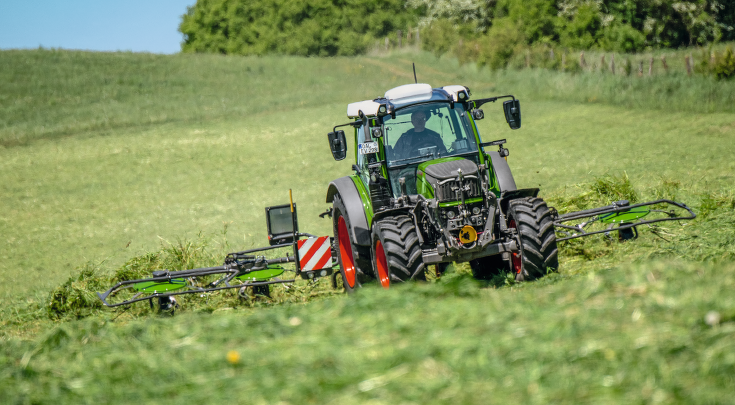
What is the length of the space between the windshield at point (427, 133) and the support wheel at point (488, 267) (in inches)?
49.2

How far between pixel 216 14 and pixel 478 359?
64356mm

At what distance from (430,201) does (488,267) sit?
141 cm

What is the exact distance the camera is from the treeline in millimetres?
39000

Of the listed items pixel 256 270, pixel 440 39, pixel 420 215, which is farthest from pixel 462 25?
pixel 420 215

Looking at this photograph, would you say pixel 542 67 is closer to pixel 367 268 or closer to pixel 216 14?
pixel 367 268

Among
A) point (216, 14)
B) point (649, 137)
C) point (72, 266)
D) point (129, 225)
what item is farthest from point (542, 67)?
point (216, 14)

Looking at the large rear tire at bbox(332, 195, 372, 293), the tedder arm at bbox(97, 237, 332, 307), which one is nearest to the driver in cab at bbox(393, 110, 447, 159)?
the large rear tire at bbox(332, 195, 372, 293)

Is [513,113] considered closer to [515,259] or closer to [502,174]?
[502,174]

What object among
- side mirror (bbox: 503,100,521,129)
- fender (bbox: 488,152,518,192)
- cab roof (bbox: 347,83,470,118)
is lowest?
fender (bbox: 488,152,518,192)

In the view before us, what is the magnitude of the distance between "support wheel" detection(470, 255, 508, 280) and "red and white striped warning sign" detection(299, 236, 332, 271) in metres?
1.77

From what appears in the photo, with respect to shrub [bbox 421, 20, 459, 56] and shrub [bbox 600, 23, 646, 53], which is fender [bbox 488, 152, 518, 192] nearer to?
shrub [bbox 421, 20, 459, 56]

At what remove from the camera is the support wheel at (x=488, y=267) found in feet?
25.8

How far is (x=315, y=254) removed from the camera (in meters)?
8.62

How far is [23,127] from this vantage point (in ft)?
88.8
